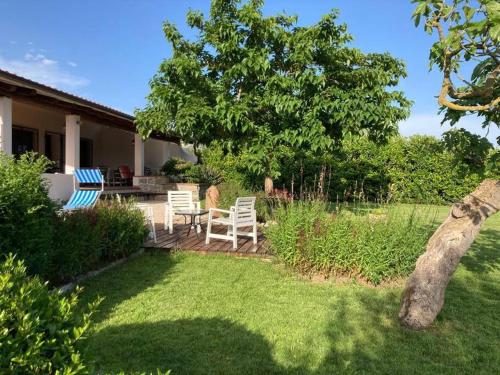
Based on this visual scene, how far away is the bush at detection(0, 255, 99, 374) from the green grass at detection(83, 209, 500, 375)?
2.61ft

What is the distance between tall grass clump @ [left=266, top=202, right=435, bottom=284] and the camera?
16.2ft

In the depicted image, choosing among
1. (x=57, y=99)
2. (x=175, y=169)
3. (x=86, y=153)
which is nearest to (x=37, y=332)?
(x=57, y=99)

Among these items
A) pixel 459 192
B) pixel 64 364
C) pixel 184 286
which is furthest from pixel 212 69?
pixel 459 192

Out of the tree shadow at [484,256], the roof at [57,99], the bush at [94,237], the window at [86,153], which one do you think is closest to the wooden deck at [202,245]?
the bush at [94,237]

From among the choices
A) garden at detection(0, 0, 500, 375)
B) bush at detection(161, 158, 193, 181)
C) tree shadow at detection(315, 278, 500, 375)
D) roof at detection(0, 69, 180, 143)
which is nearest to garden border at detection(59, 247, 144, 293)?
garden at detection(0, 0, 500, 375)

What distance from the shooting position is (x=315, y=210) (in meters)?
5.51

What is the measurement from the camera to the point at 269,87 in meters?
6.81

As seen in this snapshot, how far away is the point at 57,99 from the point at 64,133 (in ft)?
19.6

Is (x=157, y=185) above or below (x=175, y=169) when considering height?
below

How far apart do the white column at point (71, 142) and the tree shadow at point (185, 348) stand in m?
9.05

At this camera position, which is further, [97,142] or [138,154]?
[97,142]

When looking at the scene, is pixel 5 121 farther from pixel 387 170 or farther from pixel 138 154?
pixel 387 170

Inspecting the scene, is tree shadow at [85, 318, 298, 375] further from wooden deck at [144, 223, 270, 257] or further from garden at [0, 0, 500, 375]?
wooden deck at [144, 223, 270, 257]

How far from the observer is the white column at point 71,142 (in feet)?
37.0
